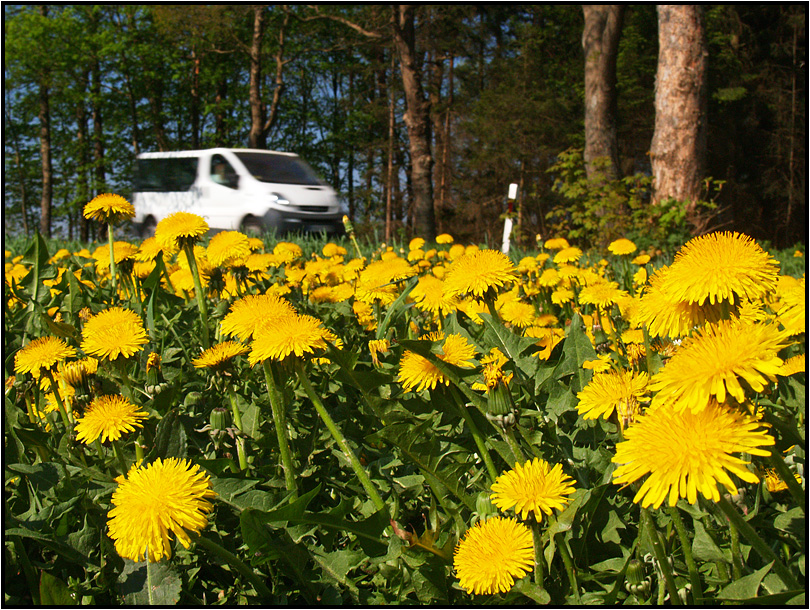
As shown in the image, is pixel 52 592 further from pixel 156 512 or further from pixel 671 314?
pixel 671 314

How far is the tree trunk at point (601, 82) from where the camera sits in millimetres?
9859

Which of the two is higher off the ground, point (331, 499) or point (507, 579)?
point (507, 579)

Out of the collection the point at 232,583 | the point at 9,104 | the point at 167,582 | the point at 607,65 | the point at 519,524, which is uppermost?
the point at 9,104

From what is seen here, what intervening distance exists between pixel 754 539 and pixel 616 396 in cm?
29

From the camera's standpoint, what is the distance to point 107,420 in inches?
43.6

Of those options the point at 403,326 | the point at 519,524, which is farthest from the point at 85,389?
the point at 519,524

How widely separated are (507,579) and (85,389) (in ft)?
3.38

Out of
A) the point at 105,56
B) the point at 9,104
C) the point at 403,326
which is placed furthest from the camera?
the point at 9,104

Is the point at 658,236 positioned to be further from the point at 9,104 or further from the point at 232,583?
the point at 9,104

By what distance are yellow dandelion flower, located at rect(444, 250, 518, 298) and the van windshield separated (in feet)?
34.4

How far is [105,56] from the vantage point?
20797mm

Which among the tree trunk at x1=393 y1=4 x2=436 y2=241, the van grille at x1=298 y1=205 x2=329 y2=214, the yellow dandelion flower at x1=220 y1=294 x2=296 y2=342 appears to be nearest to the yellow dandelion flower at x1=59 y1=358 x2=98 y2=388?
the yellow dandelion flower at x1=220 y1=294 x2=296 y2=342

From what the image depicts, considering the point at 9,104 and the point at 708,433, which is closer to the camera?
the point at 708,433

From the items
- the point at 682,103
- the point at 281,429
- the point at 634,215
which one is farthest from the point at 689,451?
the point at 682,103
